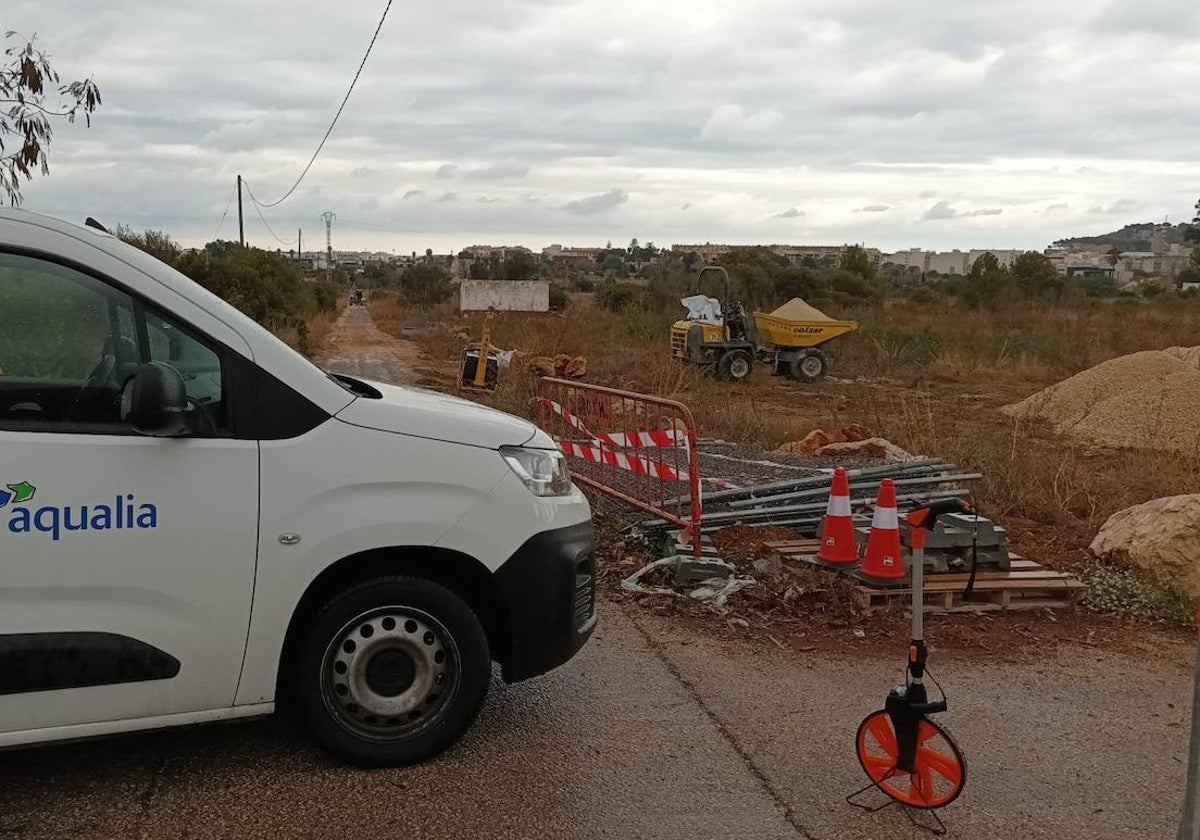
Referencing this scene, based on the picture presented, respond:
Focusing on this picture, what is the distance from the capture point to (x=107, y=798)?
3764mm

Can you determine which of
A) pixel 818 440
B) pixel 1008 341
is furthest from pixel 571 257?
pixel 818 440

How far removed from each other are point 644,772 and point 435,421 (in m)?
1.60

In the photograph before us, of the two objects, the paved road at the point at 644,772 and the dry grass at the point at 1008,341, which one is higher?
the dry grass at the point at 1008,341

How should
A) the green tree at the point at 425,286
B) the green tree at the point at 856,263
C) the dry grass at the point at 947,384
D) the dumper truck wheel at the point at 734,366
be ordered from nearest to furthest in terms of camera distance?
1. the dry grass at the point at 947,384
2. the dumper truck wheel at the point at 734,366
3. the green tree at the point at 856,263
4. the green tree at the point at 425,286

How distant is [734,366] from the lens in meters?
22.2

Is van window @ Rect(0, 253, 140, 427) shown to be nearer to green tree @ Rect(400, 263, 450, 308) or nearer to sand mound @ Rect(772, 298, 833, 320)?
sand mound @ Rect(772, 298, 833, 320)

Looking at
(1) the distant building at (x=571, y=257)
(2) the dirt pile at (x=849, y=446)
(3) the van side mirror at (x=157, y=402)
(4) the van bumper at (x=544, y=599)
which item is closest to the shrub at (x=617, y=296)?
(2) the dirt pile at (x=849, y=446)

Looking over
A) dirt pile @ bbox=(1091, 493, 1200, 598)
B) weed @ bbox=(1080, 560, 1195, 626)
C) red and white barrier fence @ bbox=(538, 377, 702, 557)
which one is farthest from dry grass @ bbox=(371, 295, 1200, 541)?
red and white barrier fence @ bbox=(538, 377, 702, 557)

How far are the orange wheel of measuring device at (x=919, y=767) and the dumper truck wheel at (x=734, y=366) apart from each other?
18157 mm

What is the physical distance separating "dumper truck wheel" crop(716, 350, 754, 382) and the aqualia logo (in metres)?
19.0

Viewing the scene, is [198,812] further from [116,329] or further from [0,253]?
[0,253]

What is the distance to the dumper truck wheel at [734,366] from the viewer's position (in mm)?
22062

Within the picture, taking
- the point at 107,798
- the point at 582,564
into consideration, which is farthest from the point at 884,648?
the point at 107,798

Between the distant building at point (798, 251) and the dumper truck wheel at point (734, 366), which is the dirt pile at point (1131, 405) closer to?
the dumper truck wheel at point (734, 366)
